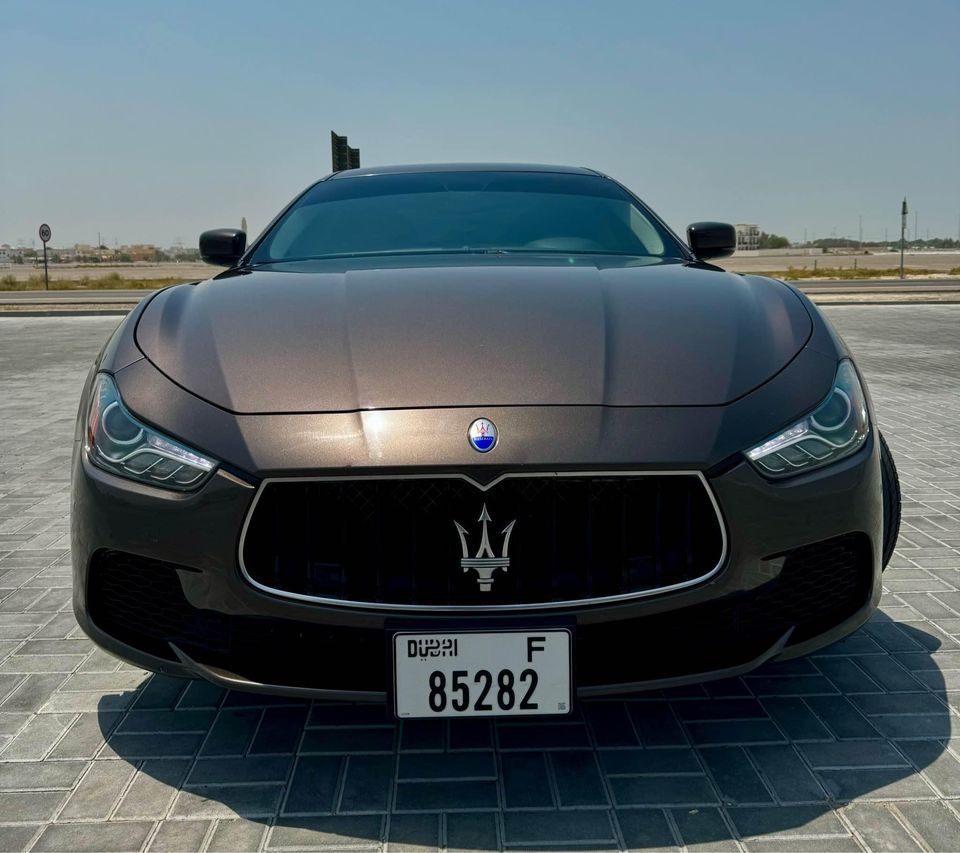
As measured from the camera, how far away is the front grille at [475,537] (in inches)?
79.2

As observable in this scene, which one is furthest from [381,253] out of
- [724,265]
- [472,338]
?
[724,265]

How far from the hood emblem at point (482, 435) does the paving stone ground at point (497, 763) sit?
0.75 meters

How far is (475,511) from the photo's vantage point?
201 centimetres

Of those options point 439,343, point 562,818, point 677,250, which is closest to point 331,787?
point 562,818

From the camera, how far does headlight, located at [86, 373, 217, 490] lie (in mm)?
2068

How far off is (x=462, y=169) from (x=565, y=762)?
2486mm

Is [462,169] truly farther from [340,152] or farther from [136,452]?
[340,152]

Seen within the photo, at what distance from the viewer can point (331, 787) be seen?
222 centimetres

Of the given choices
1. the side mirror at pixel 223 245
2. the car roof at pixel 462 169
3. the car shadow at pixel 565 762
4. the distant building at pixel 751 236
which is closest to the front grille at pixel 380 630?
the car shadow at pixel 565 762

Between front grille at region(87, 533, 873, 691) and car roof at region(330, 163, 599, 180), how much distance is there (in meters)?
2.29

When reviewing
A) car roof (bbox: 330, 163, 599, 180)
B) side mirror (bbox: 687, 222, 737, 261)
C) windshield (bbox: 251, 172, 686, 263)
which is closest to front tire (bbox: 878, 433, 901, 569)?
windshield (bbox: 251, 172, 686, 263)

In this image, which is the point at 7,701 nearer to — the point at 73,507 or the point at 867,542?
the point at 73,507

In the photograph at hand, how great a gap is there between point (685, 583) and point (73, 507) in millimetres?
1303

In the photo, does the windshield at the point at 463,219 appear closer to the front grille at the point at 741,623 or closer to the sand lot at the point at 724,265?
the front grille at the point at 741,623
